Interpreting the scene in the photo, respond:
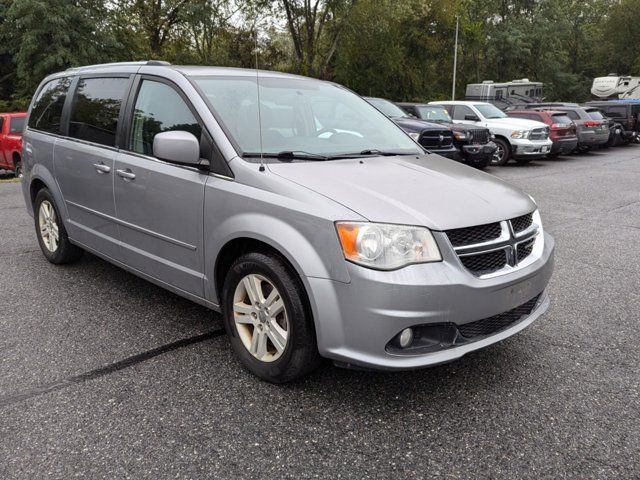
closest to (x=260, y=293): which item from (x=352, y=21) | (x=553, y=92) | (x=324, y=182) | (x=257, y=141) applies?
(x=324, y=182)

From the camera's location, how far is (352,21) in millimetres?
26516

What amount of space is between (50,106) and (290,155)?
2.90 metres

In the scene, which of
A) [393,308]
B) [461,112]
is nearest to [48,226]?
[393,308]

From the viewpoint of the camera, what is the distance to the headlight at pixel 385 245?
2619 millimetres

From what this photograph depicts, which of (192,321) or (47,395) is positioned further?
(192,321)

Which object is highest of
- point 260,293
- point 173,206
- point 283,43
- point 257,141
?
point 283,43

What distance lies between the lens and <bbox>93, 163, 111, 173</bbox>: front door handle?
4.00 metres

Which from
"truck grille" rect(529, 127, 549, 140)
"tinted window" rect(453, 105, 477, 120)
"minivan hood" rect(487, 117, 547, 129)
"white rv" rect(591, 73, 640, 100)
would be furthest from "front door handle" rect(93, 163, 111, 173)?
"white rv" rect(591, 73, 640, 100)

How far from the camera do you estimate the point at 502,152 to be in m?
15.4

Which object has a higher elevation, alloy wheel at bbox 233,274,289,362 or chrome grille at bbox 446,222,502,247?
chrome grille at bbox 446,222,502,247

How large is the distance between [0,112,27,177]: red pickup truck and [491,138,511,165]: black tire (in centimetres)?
1212

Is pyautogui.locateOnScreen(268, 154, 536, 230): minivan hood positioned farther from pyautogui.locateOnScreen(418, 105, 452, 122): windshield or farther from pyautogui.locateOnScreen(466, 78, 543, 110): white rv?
pyautogui.locateOnScreen(466, 78, 543, 110): white rv

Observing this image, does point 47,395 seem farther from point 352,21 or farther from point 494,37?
point 494,37

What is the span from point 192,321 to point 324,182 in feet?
5.35
